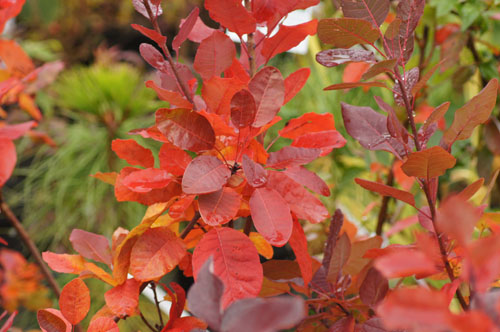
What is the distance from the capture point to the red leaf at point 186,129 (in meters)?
0.27

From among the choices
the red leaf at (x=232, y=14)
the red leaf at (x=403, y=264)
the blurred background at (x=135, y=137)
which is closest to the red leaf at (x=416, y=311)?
the red leaf at (x=403, y=264)

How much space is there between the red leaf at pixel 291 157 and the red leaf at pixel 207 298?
133 millimetres

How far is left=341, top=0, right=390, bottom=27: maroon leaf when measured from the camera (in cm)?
28

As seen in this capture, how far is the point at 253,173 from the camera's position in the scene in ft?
0.90

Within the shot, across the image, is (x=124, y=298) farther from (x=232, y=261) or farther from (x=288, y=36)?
(x=288, y=36)

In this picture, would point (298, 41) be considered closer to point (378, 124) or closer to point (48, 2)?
point (378, 124)

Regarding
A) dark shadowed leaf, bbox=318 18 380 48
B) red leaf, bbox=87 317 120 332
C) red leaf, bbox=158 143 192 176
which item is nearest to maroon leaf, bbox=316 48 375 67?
dark shadowed leaf, bbox=318 18 380 48

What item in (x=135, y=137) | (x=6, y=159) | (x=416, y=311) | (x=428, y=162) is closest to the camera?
(x=416, y=311)

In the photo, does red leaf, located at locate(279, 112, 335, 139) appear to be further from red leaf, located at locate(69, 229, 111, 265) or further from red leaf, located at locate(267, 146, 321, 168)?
red leaf, located at locate(69, 229, 111, 265)

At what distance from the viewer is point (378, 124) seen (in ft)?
1.08

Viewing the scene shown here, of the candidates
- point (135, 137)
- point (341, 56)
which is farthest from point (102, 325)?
point (135, 137)

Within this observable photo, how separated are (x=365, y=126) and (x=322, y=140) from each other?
4 cm

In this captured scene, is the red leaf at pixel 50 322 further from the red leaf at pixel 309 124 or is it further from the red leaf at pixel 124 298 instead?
the red leaf at pixel 309 124

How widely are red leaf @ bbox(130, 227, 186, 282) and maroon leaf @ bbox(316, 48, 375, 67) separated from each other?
153 mm
